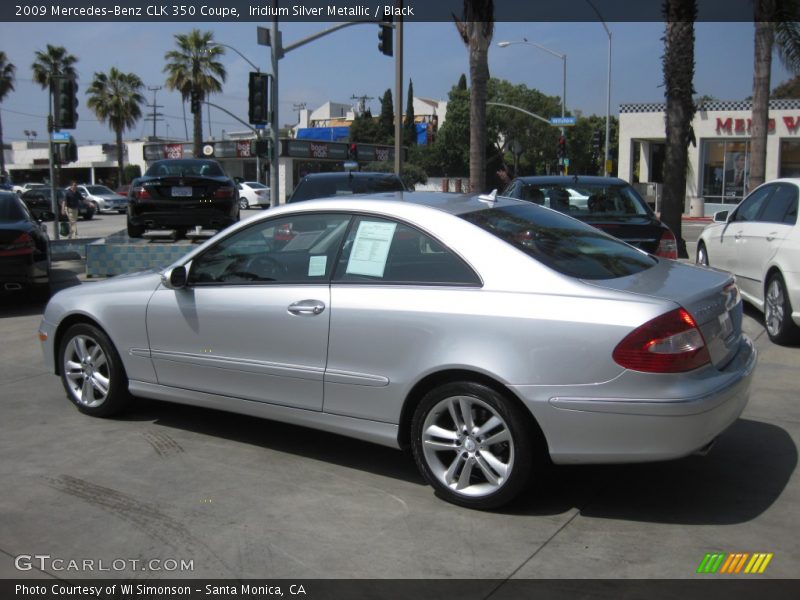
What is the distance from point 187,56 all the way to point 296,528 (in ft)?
157

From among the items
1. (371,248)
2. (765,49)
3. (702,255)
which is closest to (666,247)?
(702,255)

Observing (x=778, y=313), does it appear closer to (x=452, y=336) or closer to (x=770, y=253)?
(x=770, y=253)

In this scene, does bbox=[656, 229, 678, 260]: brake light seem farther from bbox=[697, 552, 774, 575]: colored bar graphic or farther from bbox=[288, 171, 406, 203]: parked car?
bbox=[697, 552, 774, 575]: colored bar graphic

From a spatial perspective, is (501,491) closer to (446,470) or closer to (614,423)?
(446,470)

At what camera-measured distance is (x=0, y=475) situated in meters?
4.53

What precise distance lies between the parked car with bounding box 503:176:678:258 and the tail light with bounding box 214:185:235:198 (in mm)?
5368

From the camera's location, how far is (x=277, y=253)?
4.79 metres

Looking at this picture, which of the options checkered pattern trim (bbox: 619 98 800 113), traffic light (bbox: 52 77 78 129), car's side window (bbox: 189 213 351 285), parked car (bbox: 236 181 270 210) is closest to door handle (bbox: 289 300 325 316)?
car's side window (bbox: 189 213 351 285)

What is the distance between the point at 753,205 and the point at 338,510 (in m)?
6.66

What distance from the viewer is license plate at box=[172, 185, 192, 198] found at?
13.0 m

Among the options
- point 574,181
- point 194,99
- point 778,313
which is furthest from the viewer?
point 194,99

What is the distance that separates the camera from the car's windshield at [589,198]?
9297mm

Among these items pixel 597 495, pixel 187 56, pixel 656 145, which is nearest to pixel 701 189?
pixel 656 145

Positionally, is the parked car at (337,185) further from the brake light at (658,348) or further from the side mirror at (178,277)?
the brake light at (658,348)
